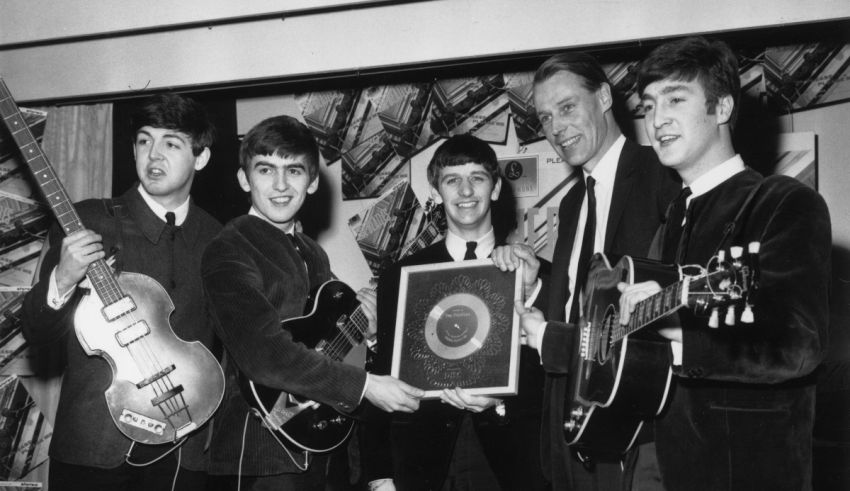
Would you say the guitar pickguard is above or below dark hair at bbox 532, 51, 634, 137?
below

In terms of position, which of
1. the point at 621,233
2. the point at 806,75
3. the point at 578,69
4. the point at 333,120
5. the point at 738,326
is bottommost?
the point at 738,326

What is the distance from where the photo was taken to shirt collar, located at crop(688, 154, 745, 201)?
2.59m

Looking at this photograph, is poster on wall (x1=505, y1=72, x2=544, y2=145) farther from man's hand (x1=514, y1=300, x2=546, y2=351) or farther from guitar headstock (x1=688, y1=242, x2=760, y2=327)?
guitar headstock (x1=688, y1=242, x2=760, y2=327)

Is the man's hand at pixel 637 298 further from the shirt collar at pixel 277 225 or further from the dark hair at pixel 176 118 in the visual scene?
the dark hair at pixel 176 118

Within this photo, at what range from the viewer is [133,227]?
3553 mm

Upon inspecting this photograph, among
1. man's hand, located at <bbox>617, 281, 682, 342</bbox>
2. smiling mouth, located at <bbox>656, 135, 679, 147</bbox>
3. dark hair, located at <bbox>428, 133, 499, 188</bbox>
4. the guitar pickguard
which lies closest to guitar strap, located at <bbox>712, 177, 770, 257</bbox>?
man's hand, located at <bbox>617, 281, 682, 342</bbox>

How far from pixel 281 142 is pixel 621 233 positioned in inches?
62.7

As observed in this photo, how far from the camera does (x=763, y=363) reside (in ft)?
7.15

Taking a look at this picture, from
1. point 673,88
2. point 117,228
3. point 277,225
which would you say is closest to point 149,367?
point 117,228

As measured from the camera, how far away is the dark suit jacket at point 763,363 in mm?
2152

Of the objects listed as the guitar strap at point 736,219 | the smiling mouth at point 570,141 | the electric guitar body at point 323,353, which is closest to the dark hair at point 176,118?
the electric guitar body at point 323,353

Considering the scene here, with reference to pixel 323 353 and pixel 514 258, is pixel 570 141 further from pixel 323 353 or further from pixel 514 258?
pixel 323 353

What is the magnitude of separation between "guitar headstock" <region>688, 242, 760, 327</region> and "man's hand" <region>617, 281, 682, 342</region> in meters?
0.27

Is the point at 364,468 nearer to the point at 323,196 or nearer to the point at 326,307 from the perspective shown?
the point at 326,307
